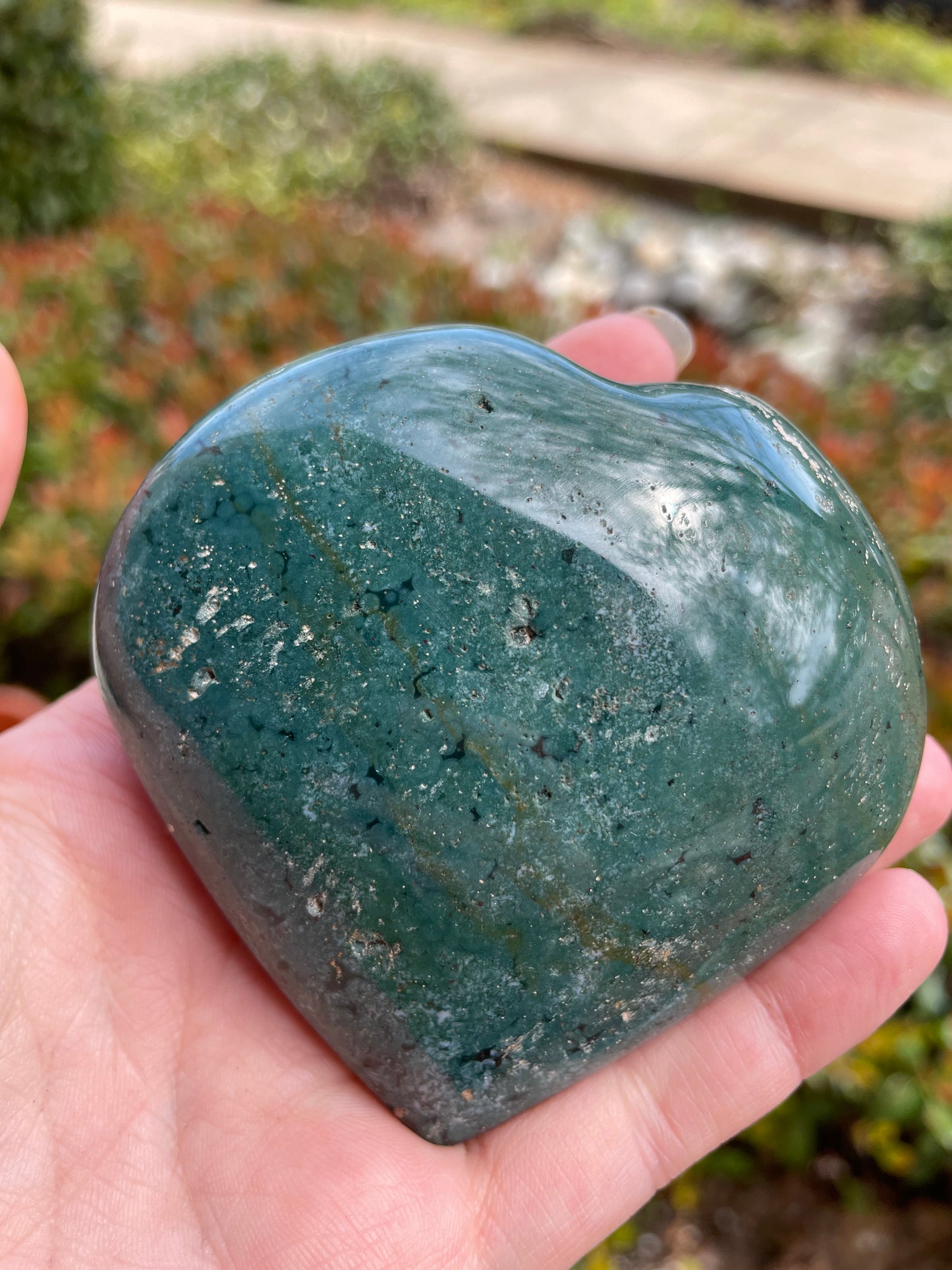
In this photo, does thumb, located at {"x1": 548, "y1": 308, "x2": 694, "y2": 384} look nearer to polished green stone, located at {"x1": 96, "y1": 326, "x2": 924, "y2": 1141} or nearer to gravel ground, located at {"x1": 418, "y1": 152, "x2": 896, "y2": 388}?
polished green stone, located at {"x1": 96, "y1": 326, "x2": 924, "y2": 1141}

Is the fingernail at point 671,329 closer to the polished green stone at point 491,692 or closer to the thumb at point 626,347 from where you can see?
the thumb at point 626,347

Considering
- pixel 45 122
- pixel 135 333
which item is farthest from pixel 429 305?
pixel 45 122

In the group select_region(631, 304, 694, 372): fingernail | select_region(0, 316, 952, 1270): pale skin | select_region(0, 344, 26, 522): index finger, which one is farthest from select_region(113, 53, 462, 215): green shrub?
select_region(0, 316, 952, 1270): pale skin

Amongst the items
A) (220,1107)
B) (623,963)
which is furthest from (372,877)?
(220,1107)

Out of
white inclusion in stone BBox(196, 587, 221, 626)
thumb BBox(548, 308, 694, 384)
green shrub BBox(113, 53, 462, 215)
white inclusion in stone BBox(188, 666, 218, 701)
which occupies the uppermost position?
thumb BBox(548, 308, 694, 384)

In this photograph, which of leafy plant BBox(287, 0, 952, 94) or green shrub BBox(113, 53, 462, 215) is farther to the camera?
leafy plant BBox(287, 0, 952, 94)

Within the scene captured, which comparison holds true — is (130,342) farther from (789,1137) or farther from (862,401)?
(789,1137)

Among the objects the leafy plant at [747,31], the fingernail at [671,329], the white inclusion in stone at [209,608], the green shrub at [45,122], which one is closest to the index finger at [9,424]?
the white inclusion in stone at [209,608]
